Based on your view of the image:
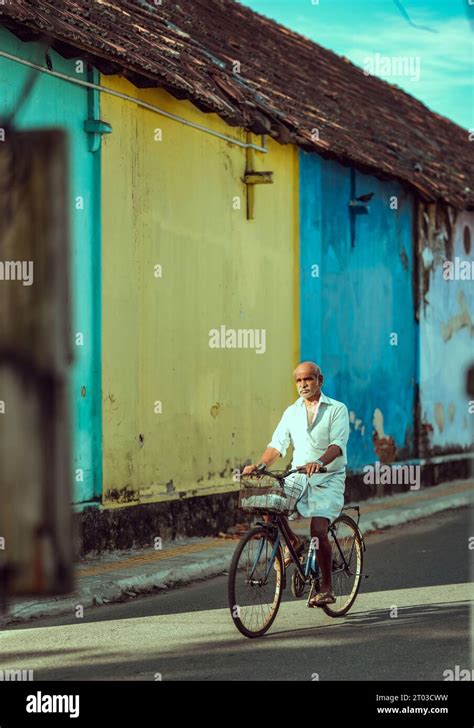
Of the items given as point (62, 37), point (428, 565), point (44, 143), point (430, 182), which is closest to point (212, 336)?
point (428, 565)

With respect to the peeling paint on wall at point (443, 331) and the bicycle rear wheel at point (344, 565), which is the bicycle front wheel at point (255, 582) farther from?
the peeling paint on wall at point (443, 331)

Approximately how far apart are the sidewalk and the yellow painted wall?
0.61m

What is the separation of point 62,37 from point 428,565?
540 centimetres

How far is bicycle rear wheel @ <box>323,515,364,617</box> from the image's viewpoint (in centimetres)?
762

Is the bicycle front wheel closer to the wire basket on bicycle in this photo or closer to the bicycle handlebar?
the wire basket on bicycle

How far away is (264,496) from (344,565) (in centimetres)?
111

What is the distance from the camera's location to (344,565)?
25.4 feet

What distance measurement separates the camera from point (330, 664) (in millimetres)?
6004

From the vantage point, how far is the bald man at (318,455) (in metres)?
7.30

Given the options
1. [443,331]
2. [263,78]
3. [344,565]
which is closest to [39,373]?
[344,565]

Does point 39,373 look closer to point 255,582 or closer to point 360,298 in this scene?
point 255,582

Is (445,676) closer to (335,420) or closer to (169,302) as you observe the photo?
(335,420)

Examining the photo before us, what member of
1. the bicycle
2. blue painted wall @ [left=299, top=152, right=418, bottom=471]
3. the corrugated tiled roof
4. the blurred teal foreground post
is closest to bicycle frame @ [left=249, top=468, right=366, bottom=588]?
the bicycle

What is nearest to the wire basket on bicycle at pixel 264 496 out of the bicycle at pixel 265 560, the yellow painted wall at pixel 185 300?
the bicycle at pixel 265 560
